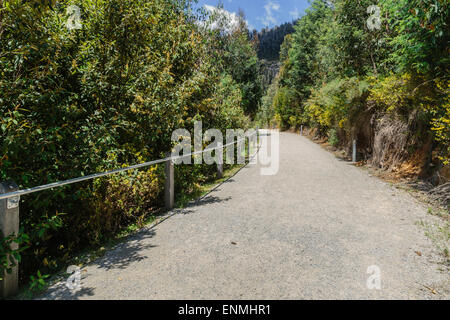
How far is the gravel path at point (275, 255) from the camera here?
299 centimetres

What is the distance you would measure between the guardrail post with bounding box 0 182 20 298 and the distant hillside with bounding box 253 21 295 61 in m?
153

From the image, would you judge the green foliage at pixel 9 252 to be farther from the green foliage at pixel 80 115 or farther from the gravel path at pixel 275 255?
the gravel path at pixel 275 255

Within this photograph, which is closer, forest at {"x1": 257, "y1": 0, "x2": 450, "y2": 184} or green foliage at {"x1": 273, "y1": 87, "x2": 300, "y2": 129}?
forest at {"x1": 257, "y1": 0, "x2": 450, "y2": 184}

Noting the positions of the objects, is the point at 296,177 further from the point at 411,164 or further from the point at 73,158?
the point at 73,158

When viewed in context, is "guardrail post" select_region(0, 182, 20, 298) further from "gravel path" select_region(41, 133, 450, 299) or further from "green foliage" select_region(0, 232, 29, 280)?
"gravel path" select_region(41, 133, 450, 299)

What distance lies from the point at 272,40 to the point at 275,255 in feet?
561

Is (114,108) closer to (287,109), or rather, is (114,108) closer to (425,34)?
(425,34)

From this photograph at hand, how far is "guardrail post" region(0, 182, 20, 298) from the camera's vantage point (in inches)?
107

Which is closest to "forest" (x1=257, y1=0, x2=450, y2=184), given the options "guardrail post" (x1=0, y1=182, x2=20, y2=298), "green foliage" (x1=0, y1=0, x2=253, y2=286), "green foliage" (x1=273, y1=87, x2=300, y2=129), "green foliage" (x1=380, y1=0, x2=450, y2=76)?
"green foliage" (x1=380, y1=0, x2=450, y2=76)

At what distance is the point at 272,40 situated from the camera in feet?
520

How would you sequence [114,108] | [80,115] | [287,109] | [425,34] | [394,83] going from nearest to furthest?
[80,115] < [114,108] < [425,34] < [394,83] < [287,109]

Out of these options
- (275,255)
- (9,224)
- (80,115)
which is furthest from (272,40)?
(9,224)

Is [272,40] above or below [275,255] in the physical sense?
above
